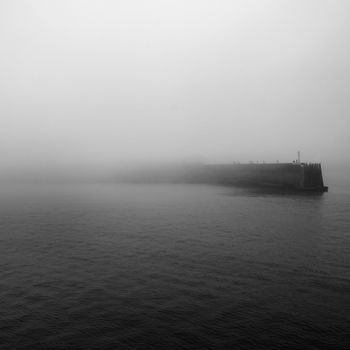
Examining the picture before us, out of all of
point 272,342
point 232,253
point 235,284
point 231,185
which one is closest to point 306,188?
point 231,185

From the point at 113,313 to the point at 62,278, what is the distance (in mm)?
9728

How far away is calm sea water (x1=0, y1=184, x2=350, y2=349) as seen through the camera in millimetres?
19766

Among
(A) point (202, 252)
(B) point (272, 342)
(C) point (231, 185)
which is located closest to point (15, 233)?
(A) point (202, 252)

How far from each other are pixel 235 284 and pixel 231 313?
210 inches

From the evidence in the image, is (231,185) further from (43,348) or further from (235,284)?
(43,348)

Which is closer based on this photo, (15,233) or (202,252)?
(202,252)

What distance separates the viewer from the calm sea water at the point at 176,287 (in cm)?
1977

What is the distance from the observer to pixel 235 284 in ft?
90.9

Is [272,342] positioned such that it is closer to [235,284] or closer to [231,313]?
[231,313]

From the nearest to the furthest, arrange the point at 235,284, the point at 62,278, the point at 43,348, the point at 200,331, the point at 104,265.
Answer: the point at 43,348 < the point at 200,331 < the point at 235,284 < the point at 62,278 < the point at 104,265

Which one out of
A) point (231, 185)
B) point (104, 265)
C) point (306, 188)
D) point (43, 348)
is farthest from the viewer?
point (231, 185)

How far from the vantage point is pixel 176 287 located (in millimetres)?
27438

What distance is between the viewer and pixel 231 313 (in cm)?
2255

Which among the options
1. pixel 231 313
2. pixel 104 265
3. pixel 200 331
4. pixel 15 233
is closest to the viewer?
pixel 200 331
